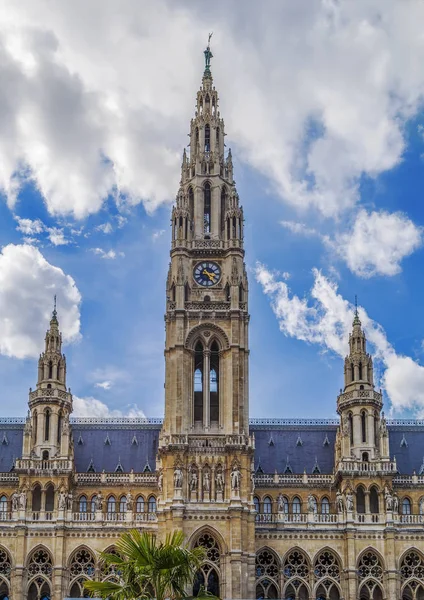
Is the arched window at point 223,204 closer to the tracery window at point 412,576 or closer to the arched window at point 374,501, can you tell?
the arched window at point 374,501

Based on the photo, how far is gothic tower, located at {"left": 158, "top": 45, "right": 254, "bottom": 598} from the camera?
83438mm

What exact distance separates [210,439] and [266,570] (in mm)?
11374

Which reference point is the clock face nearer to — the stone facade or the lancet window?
the stone facade

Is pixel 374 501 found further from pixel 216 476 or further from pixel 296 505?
pixel 216 476

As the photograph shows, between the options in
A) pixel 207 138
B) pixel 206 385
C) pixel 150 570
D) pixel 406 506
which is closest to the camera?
pixel 150 570

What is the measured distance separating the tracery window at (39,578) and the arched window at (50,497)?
4.15 meters

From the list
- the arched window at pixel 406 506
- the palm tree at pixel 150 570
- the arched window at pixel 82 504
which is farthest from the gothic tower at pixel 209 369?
the palm tree at pixel 150 570

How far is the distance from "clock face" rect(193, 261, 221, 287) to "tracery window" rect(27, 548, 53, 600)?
26.2 metres

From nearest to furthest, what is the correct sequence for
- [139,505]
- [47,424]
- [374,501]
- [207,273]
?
[374,501] < [47,424] < [139,505] < [207,273]

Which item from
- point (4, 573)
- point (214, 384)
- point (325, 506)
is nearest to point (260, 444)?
point (325, 506)

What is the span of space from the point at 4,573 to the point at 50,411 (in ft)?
45.3

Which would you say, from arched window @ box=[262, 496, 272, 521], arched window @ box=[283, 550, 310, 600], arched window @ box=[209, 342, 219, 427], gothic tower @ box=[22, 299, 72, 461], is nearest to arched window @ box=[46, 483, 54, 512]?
gothic tower @ box=[22, 299, 72, 461]

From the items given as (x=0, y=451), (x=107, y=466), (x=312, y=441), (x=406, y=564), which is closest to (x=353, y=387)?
(x=312, y=441)

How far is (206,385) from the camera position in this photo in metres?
89.5
